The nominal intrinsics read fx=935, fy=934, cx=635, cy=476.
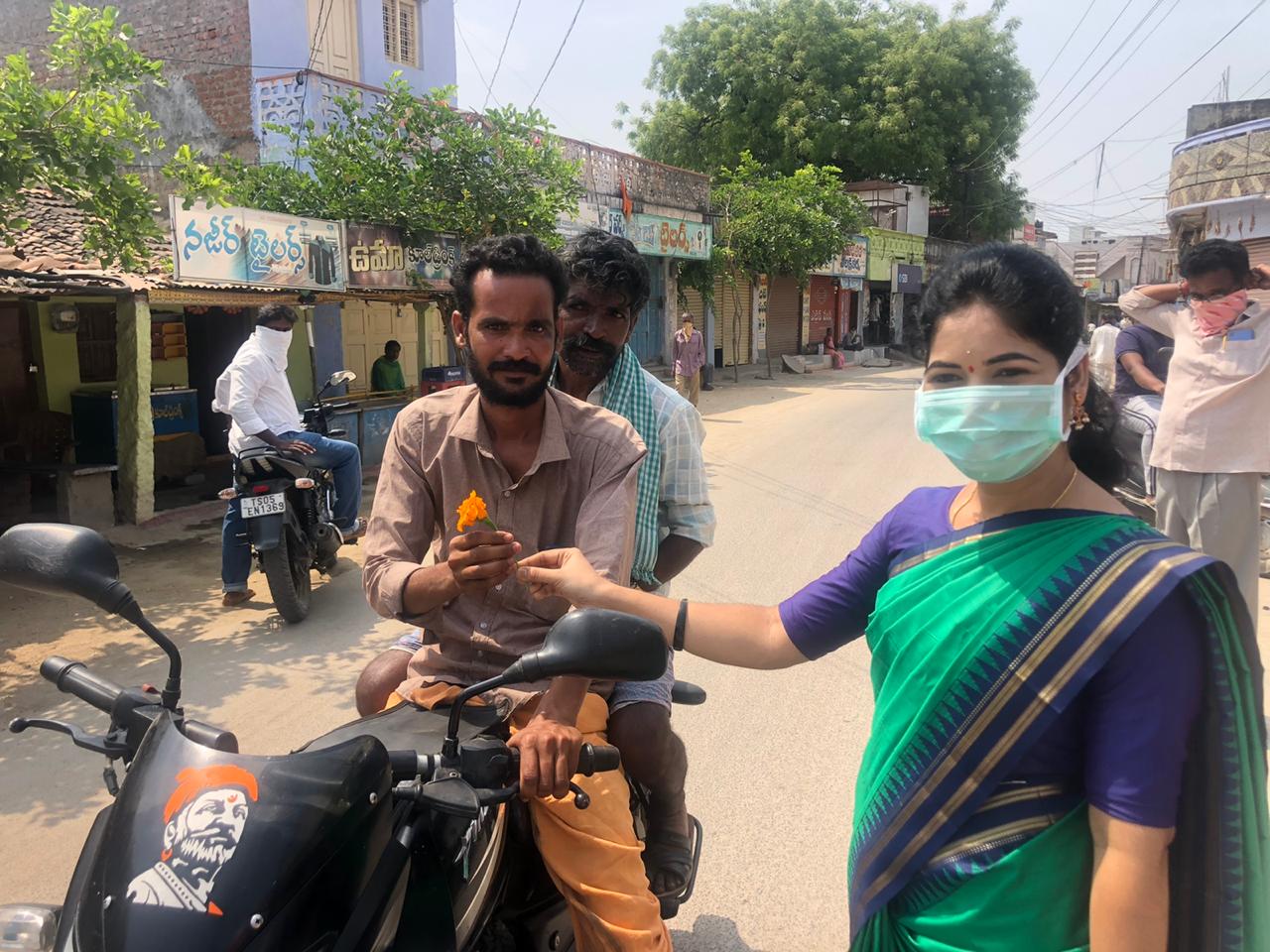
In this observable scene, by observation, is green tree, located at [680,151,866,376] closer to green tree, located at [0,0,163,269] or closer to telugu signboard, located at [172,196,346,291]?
telugu signboard, located at [172,196,346,291]

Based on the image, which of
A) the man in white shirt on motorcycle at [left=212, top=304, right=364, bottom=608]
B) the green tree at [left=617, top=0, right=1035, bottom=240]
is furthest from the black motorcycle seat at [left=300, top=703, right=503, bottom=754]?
the green tree at [left=617, top=0, right=1035, bottom=240]

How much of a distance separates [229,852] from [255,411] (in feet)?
18.0

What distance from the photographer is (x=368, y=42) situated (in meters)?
15.7

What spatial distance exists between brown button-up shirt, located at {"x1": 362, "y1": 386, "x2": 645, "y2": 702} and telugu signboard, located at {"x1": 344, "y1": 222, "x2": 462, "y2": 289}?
7302 millimetres

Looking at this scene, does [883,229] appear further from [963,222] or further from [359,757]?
[359,757]

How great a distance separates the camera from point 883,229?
32.7 meters

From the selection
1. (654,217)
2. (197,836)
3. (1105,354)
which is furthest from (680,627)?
(654,217)

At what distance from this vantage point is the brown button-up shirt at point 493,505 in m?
2.09

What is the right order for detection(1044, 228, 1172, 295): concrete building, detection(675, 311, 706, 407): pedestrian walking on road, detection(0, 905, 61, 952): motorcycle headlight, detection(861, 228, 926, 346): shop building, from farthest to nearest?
detection(1044, 228, 1172, 295): concrete building → detection(861, 228, 926, 346): shop building → detection(675, 311, 706, 407): pedestrian walking on road → detection(0, 905, 61, 952): motorcycle headlight

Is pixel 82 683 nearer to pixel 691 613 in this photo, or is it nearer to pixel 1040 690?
pixel 691 613

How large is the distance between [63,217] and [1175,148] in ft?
54.9

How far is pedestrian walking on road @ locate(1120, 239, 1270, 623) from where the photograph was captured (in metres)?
4.22

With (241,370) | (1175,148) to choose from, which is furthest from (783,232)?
(241,370)

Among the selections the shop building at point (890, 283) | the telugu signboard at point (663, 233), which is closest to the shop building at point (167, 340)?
the telugu signboard at point (663, 233)
